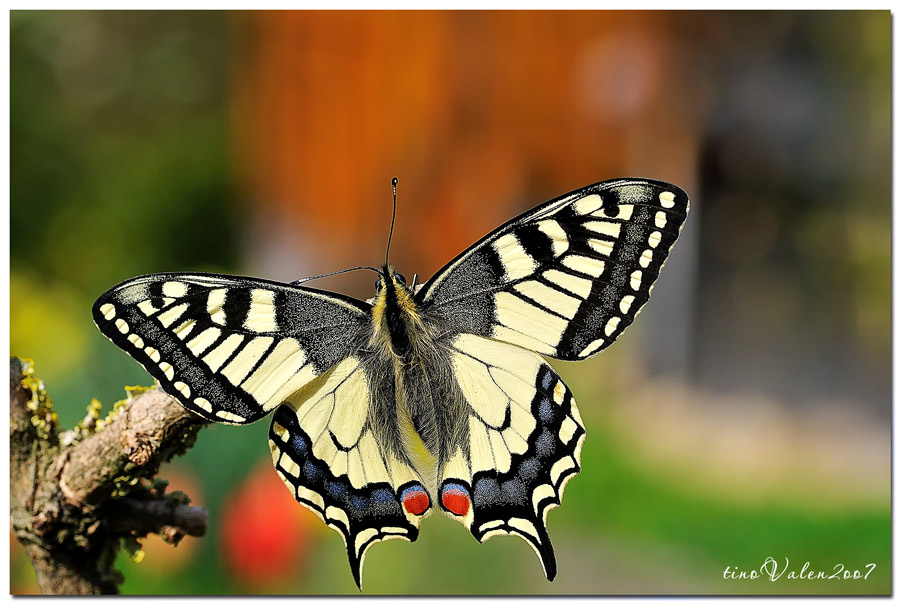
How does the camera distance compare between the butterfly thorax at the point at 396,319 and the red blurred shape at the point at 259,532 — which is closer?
the butterfly thorax at the point at 396,319

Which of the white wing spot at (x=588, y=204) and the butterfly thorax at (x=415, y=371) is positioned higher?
the white wing spot at (x=588, y=204)

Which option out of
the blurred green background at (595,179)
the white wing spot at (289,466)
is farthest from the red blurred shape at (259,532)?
the white wing spot at (289,466)

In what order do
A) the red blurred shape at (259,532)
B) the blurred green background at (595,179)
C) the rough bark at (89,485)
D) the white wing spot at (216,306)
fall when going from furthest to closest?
1. the blurred green background at (595,179)
2. the red blurred shape at (259,532)
3. the white wing spot at (216,306)
4. the rough bark at (89,485)

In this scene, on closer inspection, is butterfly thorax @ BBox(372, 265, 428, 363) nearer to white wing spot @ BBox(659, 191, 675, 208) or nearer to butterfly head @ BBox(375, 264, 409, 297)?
butterfly head @ BBox(375, 264, 409, 297)

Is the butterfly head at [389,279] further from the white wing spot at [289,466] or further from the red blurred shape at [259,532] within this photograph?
the red blurred shape at [259,532]

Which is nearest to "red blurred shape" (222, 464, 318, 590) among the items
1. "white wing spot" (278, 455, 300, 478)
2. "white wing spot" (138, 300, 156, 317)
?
"white wing spot" (278, 455, 300, 478)

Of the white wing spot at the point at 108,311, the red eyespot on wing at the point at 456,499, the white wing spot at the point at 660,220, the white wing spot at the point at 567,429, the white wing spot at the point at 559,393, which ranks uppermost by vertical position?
the white wing spot at the point at 660,220

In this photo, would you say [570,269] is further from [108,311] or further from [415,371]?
[108,311]
